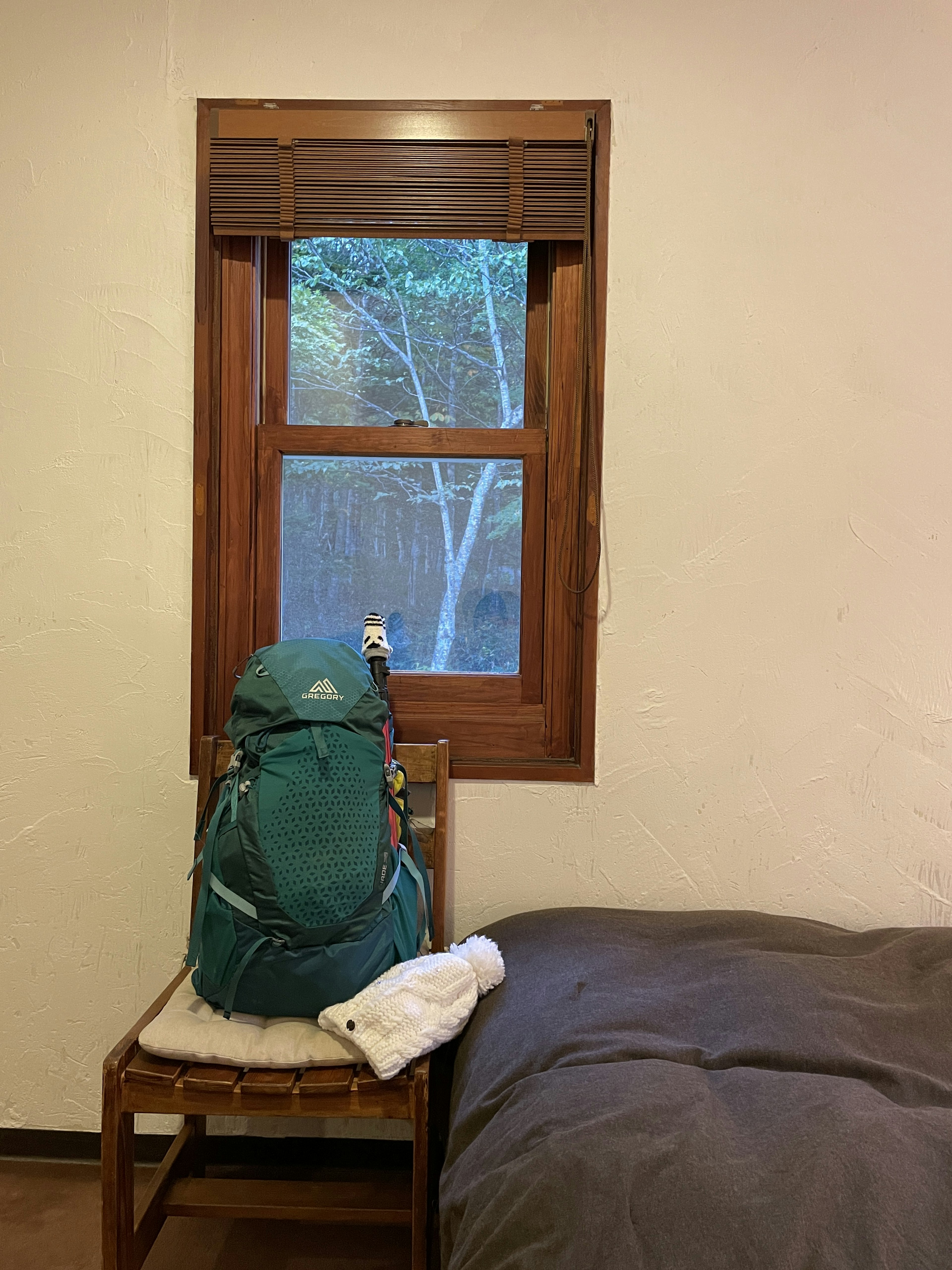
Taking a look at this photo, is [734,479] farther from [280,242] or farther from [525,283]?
[280,242]

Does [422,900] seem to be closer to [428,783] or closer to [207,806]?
[428,783]

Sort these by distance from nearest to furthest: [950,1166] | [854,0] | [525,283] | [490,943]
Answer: [950,1166]
[490,943]
[854,0]
[525,283]

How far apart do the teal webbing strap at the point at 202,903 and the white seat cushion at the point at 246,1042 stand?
9 cm

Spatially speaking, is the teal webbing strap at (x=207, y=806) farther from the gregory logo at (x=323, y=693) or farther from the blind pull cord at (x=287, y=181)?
the blind pull cord at (x=287, y=181)

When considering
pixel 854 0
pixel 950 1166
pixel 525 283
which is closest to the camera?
pixel 950 1166

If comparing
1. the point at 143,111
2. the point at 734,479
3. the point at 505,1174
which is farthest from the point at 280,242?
the point at 505,1174

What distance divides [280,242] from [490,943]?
1424 millimetres

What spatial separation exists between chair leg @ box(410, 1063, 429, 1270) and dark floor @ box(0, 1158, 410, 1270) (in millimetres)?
318

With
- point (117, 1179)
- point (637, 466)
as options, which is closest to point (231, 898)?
point (117, 1179)

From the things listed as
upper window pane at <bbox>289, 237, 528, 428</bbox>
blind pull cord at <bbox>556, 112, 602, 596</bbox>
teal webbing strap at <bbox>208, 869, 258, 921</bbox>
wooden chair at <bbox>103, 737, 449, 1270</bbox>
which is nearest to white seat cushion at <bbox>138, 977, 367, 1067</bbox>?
wooden chair at <bbox>103, 737, 449, 1270</bbox>

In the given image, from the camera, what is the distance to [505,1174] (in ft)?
3.31

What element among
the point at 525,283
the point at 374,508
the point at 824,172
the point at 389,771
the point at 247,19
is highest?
the point at 247,19

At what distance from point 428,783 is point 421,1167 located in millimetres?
649

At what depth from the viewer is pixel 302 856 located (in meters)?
1.30
